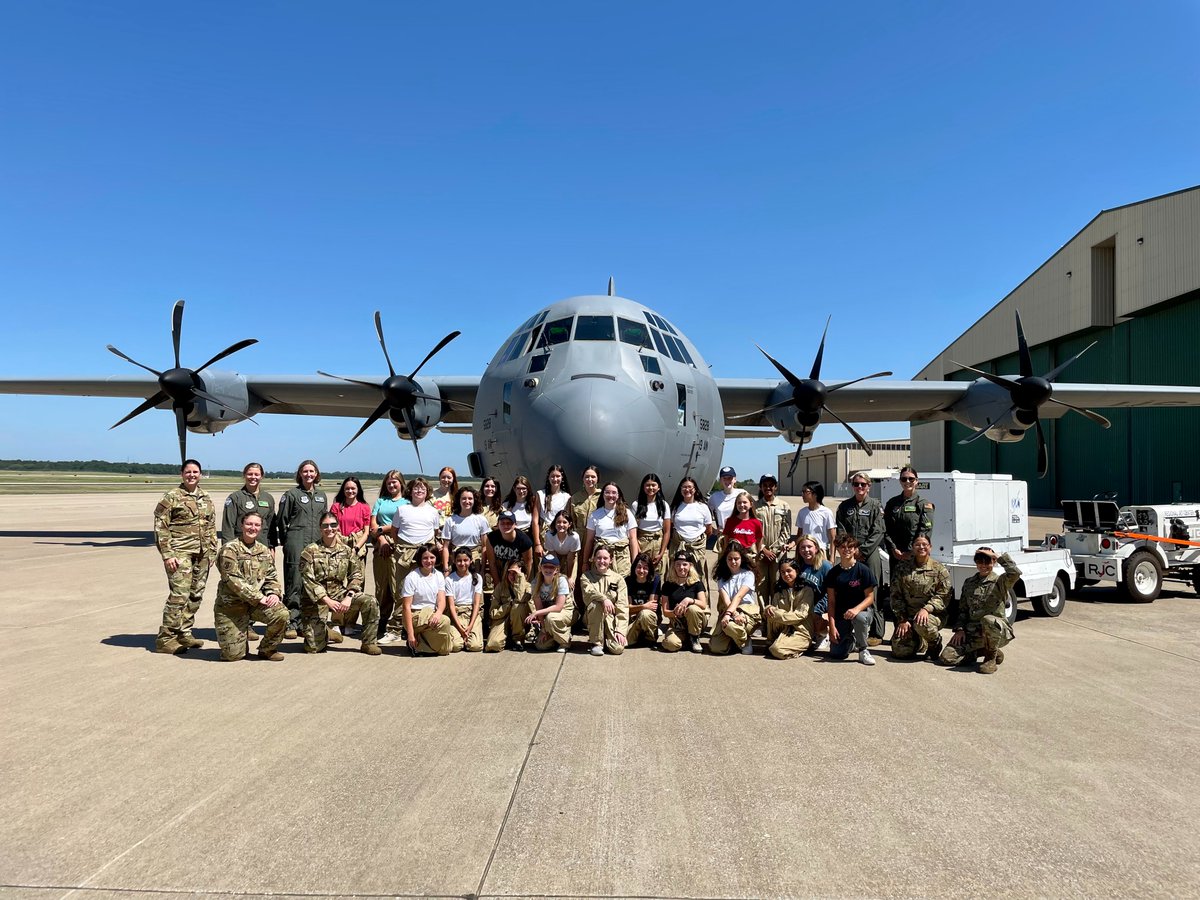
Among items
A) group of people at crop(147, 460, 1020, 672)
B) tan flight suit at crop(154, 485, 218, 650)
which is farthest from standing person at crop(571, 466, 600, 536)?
tan flight suit at crop(154, 485, 218, 650)

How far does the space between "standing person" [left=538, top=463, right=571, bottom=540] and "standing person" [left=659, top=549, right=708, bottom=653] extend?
1.35m

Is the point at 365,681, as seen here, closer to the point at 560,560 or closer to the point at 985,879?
the point at 560,560

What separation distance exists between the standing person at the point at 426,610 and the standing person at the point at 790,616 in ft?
10.2

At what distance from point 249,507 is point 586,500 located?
146 inches

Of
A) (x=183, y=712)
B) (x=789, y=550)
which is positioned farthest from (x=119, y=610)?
(x=789, y=550)

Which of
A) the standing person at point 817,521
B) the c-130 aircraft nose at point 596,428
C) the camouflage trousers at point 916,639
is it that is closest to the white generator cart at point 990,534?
the standing person at point 817,521

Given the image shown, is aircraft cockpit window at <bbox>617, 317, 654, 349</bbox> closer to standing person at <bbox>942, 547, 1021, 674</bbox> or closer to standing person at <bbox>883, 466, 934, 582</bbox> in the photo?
standing person at <bbox>883, 466, 934, 582</bbox>

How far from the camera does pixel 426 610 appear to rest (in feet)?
22.3

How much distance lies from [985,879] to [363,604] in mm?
5505

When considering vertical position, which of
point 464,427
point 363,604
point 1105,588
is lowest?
point 1105,588

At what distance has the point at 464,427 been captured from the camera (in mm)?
20000

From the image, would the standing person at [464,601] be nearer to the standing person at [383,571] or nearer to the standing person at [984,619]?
the standing person at [383,571]

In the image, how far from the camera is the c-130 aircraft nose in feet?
25.2

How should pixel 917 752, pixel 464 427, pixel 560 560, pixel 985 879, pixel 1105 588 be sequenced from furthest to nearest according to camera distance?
pixel 464 427 < pixel 1105 588 < pixel 560 560 < pixel 917 752 < pixel 985 879
